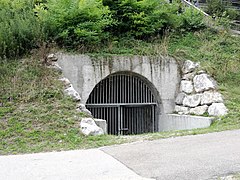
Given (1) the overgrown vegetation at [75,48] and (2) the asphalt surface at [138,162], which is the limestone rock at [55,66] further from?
(2) the asphalt surface at [138,162]

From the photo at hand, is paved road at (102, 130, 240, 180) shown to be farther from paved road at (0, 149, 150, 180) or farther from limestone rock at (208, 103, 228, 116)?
limestone rock at (208, 103, 228, 116)

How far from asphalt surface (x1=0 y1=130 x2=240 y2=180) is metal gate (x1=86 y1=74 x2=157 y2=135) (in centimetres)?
526

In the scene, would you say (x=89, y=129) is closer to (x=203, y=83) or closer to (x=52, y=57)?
(x=52, y=57)

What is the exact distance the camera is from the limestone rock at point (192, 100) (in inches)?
473

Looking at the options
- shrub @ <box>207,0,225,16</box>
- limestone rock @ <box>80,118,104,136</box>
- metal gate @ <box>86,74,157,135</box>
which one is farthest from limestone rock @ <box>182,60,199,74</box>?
shrub @ <box>207,0,225,16</box>

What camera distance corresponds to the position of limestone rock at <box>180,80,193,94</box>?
12609 millimetres

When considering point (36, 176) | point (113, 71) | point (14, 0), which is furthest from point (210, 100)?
point (14, 0)

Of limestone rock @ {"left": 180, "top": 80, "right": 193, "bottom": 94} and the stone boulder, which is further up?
the stone boulder

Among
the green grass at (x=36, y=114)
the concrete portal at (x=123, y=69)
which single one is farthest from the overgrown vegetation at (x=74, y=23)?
the green grass at (x=36, y=114)

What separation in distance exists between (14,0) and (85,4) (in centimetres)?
368

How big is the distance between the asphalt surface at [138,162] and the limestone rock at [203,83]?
427 cm

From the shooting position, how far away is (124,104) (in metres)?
12.8

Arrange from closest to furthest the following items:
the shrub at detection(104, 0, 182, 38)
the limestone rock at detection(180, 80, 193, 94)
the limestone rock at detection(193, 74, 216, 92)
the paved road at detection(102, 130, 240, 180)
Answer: the paved road at detection(102, 130, 240, 180) → the limestone rock at detection(193, 74, 216, 92) → the limestone rock at detection(180, 80, 193, 94) → the shrub at detection(104, 0, 182, 38)

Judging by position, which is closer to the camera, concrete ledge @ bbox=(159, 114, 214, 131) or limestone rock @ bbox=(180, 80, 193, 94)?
concrete ledge @ bbox=(159, 114, 214, 131)
